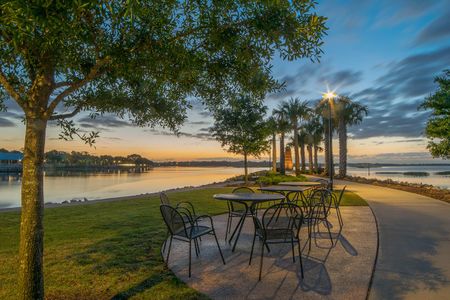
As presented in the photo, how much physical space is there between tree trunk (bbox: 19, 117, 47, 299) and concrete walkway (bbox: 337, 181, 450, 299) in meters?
3.58

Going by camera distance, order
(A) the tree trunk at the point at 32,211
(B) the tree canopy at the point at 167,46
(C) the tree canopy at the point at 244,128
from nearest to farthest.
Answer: (A) the tree trunk at the point at 32,211 < (B) the tree canopy at the point at 167,46 < (C) the tree canopy at the point at 244,128

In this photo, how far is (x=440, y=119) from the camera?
12398 millimetres

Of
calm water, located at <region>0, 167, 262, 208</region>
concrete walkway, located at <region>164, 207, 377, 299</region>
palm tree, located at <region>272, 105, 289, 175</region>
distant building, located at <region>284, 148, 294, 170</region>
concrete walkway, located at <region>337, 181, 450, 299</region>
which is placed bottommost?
calm water, located at <region>0, 167, 262, 208</region>

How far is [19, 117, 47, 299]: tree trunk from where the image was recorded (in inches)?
108

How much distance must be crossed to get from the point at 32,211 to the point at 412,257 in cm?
532

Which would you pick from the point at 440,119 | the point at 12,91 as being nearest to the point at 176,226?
the point at 12,91

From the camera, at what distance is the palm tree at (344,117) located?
29.0 meters

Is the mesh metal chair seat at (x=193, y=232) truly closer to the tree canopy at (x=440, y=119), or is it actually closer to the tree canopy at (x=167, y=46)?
the tree canopy at (x=167, y=46)

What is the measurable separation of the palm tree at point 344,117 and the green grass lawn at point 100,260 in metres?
24.9

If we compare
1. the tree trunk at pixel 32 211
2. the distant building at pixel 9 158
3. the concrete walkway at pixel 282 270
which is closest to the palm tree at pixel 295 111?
the concrete walkway at pixel 282 270

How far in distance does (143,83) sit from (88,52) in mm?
788

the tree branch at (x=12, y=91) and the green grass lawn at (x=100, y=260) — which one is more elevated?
the tree branch at (x=12, y=91)

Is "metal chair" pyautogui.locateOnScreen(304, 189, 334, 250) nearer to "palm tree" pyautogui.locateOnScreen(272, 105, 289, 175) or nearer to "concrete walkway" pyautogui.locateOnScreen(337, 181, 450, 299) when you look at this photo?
"concrete walkway" pyautogui.locateOnScreen(337, 181, 450, 299)

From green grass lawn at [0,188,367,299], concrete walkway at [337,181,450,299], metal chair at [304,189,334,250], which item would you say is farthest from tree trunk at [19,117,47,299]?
metal chair at [304,189,334,250]
